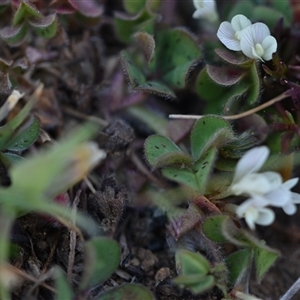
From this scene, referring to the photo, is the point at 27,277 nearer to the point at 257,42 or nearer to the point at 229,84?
the point at 229,84

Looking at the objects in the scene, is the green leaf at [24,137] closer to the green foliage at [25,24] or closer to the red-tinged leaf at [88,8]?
the green foliage at [25,24]

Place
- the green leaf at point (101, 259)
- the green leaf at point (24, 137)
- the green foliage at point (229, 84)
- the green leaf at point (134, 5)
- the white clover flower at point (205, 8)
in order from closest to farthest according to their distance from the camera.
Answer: the green leaf at point (101, 259) → the green leaf at point (24, 137) → the green foliage at point (229, 84) → the white clover flower at point (205, 8) → the green leaf at point (134, 5)

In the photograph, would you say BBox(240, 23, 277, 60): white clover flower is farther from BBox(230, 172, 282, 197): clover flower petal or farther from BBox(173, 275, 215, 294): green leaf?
BBox(173, 275, 215, 294): green leaf

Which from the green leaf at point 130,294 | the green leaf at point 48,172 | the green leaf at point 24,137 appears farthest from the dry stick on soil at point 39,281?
the green leaf at point 24,137

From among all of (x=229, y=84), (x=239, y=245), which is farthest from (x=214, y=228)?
(x=229, y=84)

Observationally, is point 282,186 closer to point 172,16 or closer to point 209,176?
point 209,176
